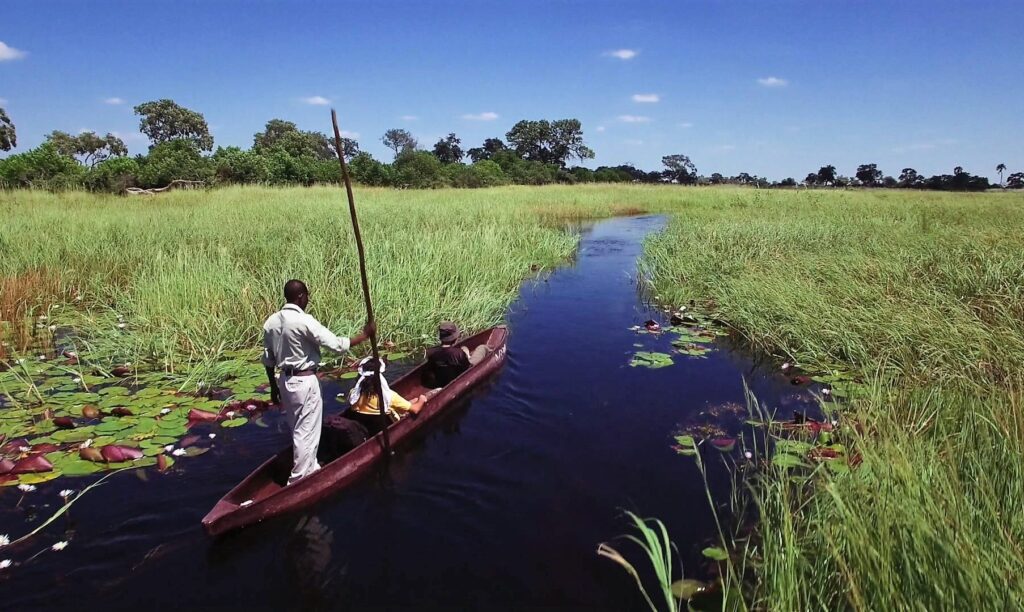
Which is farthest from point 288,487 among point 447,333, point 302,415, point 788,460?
point 788,460

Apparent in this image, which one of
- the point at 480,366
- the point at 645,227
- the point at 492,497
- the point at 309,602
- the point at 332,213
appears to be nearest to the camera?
the point at 309,602

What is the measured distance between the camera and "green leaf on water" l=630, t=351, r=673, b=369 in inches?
314

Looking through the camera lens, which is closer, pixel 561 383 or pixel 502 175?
pixel 561 383

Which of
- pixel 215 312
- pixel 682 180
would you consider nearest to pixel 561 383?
pixel 215 312

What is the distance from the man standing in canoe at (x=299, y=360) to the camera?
14.4ft

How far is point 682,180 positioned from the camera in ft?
264

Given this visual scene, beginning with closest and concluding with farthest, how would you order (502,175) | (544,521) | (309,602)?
(309,602) → (544,521) → (502,175)

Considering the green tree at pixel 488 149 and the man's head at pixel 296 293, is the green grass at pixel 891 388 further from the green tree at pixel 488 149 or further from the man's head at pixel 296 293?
the green tree at pixel 488 149

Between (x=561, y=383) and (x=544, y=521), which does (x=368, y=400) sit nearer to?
(x=544, y=521)

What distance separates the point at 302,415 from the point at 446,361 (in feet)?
7.81

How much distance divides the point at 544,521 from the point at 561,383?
3.06 meters

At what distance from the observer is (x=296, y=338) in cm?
440

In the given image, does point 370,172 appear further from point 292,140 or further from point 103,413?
point 103,413

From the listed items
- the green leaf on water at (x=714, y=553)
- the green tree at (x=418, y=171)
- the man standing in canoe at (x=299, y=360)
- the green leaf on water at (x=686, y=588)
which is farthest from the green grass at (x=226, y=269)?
the green tree at (x=418, y=171)
